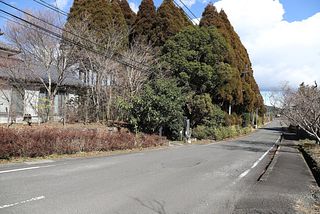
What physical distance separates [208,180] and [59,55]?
18.1 meters

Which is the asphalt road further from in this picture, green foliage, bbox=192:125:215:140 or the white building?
green foliage, bbox=192:125:215:140

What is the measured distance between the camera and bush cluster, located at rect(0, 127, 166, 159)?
12.8 metres

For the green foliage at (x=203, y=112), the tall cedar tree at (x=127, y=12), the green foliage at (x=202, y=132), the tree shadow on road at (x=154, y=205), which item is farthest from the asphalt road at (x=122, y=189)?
the tall cedar tree at (x=127, y=12)

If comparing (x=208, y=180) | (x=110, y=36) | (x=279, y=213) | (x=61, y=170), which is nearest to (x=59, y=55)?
(x=110, y=36)

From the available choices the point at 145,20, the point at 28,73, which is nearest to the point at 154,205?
the point at 28,73

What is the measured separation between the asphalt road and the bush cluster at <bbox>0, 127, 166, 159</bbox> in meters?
1.70

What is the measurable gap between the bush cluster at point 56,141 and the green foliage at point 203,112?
34.8 feet

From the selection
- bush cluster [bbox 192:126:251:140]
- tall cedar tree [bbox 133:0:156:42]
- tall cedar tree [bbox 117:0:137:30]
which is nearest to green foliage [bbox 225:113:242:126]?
bush cluster [bbox 192:126:251:140]

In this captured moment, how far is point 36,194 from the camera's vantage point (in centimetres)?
A: 728

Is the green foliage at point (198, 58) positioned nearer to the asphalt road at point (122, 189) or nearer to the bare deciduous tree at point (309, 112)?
the bare deciduous tree at point (309, 112)

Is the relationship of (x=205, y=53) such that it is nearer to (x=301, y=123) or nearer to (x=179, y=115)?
(x=179, y=115)

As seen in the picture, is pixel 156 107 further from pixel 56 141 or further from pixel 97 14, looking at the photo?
pixel 97 14

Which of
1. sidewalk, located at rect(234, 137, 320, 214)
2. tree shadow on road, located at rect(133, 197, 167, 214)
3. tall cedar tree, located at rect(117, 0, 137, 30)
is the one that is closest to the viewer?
tree shadow on road, located at rect(133, 197, 167, 214)

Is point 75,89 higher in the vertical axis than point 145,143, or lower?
higher
